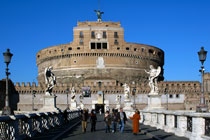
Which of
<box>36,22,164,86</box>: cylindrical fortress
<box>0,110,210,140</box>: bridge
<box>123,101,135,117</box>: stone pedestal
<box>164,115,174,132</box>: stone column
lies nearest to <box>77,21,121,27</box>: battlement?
<box>36,22,164,86</box>: cylindrical fortress

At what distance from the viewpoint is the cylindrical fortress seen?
8881cm

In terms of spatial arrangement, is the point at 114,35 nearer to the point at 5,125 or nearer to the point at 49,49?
the point at 49,49

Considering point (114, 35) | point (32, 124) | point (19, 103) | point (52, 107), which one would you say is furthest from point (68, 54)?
point (32, 124)

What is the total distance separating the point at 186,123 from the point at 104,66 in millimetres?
76540

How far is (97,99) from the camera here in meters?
77.7

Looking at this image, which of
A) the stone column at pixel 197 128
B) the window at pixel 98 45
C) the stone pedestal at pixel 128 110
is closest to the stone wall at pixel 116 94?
the window at pixel 98 45

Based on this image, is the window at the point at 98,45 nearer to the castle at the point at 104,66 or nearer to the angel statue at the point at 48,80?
the castle at the point at 104,66

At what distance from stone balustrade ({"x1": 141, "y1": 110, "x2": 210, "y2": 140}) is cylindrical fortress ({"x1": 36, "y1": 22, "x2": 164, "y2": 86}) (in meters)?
69.7

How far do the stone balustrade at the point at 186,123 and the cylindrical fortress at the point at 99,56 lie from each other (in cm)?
6975

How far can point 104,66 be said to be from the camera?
88.9 meters

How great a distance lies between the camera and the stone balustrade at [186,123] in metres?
10.5

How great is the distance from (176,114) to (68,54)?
78.4 metres

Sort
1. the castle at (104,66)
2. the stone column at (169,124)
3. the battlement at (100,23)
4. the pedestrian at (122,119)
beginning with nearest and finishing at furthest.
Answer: the stone column at (169,124)
the pedestrian at (122,119)
the castle at (104,66)
the battlement at (100,23)

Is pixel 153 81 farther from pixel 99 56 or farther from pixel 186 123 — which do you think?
pixel 99 56
